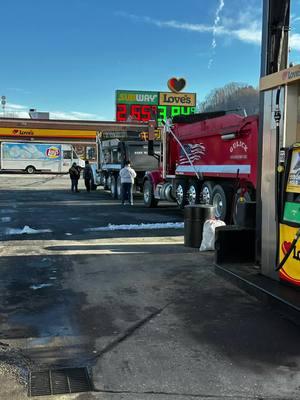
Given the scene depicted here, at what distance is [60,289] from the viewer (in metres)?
6.74

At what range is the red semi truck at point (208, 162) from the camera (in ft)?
37.5

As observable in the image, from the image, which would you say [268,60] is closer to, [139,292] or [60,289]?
[139,292]

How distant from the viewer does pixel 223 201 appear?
12.6 metres

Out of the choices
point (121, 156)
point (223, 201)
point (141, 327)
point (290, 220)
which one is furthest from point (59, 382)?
point (121, 156)

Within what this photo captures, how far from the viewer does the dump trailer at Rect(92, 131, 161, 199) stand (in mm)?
21016

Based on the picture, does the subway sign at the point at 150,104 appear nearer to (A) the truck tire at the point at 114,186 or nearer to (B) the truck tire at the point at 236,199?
(A) the truck tire at the point at 114,186

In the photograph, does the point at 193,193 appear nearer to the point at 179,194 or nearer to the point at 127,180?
the point at 179,194

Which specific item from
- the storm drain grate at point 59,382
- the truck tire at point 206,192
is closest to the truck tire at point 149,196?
the truck tire at point 206,192

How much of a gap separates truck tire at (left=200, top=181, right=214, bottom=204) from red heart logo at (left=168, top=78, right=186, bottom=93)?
3056 cm

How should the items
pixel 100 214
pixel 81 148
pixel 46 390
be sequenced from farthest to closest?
pixel 81 148 < pixel 100 214 < pixel 46 390

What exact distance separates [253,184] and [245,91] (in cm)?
215

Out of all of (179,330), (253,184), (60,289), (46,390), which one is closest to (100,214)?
(253,184)

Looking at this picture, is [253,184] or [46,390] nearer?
[46,390]

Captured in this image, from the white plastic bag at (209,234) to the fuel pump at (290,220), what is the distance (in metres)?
2.92
